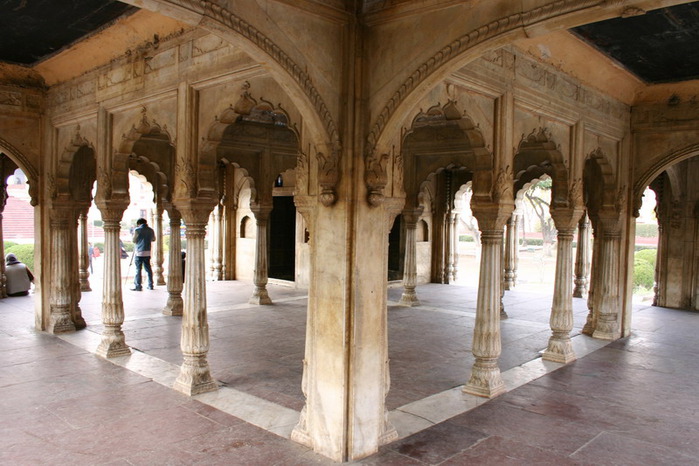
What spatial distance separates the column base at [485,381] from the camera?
20.8ft

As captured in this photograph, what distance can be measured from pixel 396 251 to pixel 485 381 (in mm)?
10770

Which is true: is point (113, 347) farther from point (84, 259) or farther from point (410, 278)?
point (84, 259)

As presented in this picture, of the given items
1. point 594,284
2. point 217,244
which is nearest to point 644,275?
point 594,284

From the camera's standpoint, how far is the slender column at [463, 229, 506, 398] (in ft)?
20.8

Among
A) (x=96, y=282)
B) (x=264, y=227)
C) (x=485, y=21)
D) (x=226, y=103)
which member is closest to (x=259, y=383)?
(x=226, y=103)

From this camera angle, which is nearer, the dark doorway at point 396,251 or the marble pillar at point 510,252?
the marble pillar at point 510,252

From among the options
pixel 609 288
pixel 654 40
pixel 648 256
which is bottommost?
pixel 648 256

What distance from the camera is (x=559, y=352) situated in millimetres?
7898

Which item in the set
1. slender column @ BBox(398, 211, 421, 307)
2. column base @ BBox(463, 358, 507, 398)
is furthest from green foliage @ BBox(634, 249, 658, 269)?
column base @ BBox(463, 358, 507, 398)

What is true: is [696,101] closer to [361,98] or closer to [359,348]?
[361,98]

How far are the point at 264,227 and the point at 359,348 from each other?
8.22m

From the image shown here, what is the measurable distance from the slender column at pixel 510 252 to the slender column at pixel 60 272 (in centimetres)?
1056

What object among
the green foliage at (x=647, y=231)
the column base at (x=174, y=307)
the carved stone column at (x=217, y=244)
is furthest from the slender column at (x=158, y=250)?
the green foliage at (x=647, y=231)

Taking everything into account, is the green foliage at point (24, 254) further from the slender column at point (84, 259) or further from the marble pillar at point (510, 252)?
the marble pillar at point (510, 252)
